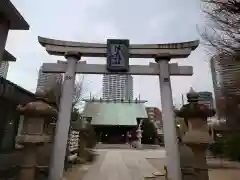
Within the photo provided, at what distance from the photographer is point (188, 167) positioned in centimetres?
685

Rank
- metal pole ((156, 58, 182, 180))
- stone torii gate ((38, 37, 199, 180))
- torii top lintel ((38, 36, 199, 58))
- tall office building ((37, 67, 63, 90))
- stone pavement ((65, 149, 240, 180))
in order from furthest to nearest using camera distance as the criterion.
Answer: tall office building ((37, 67, 63, 90)) < stone pavement ((65, 149, 240, 180)) < torii top lintel ((38, 36, 199, 58)) < stone torii gate ((38, 37, 199, 180)) < metal pole ((156, 58, 182, 180))

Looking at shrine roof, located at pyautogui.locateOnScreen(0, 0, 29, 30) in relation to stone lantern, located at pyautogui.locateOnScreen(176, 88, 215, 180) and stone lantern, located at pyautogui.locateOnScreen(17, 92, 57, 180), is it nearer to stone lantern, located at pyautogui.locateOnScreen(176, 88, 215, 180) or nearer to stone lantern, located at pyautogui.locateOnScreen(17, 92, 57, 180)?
stone lantern, located at pyautogui.locateOnScreen(17, 92, 57, 180)

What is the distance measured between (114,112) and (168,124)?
32179 millimetres

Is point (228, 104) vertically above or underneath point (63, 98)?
above

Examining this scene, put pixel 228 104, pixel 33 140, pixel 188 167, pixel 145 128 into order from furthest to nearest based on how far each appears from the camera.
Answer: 1. pixel 145 128
2. pixel 228 104
3. pixel 188 167
4. pixel 33 140

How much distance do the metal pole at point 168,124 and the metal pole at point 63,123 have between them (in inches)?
120

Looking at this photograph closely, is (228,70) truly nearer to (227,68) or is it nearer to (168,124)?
(227,68)

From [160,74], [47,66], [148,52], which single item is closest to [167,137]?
[160,74]

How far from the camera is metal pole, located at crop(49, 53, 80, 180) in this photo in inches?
261

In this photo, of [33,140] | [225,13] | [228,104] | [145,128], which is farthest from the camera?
[145,128]

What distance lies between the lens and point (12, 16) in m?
8.39

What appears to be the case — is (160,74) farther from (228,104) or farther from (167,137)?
(228,104)

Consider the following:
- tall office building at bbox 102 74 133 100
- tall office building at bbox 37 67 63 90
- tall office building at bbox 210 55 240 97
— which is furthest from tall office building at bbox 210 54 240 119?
tall office building at bbox 102 74 133 100

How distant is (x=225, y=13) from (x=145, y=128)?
109 ft
